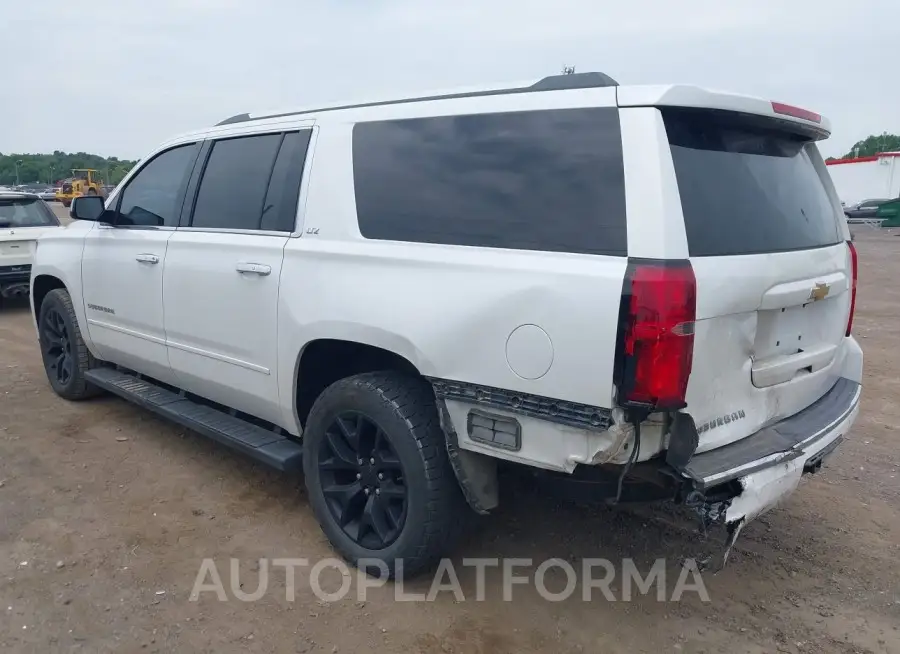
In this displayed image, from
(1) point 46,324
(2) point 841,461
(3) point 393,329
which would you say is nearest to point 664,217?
(3) point 393,329

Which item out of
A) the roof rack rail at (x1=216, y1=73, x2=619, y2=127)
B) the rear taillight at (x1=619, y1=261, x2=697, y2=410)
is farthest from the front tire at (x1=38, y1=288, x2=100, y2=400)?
the rear taillight at (x1=619, y1=261, x2=697, y2=410)

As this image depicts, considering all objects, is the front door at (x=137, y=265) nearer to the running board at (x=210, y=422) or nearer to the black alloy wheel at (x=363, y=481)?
the running board at (x=210, y=422)

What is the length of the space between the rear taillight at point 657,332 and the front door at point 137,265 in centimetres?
295

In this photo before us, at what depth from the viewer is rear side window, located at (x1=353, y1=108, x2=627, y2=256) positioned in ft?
8.03

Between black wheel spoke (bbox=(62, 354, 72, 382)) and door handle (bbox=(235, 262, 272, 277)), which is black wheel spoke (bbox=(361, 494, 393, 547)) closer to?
door handle (bbox=(235, 262, 272, 277))

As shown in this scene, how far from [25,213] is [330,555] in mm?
9009

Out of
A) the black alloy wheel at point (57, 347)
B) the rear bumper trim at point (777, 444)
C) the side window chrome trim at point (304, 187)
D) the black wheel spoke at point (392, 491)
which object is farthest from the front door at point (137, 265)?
the rear bumper trim at point (777, 444)

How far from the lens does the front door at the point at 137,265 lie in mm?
4246

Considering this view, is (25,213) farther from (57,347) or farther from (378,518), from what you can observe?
(378,518)

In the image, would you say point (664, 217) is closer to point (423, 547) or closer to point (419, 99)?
point (419, 99)

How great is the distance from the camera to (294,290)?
3.30 meters

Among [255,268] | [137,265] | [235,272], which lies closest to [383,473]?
[255,268]

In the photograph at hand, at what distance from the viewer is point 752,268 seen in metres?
2.52

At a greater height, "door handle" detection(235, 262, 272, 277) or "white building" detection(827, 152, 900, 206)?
"white building" detection(827, 152, 900, 206)
